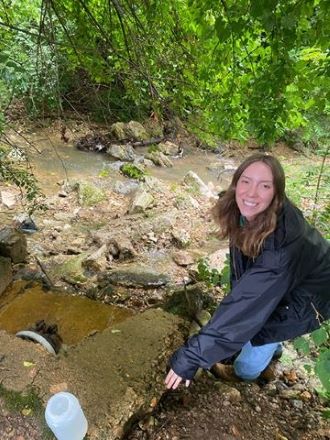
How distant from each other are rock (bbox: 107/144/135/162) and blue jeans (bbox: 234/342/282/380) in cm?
885

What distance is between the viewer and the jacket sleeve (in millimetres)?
1948

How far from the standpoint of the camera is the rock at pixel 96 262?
16.4ft

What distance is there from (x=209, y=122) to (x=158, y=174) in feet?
22.6

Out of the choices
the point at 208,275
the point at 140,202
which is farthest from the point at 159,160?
the point at 208,275

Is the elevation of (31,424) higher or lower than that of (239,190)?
lower

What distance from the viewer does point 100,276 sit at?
4762 mm

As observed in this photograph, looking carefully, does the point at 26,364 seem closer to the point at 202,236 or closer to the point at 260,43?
the point at 260,43

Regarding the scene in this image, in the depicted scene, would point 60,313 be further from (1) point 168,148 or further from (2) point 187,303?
(1) point 168,148

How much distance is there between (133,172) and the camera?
31.5 ft

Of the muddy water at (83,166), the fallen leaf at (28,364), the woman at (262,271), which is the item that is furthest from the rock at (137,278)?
the muddy water at (83,166)

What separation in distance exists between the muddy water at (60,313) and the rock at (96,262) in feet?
3.15

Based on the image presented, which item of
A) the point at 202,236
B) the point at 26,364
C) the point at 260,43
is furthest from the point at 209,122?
the point at 202,236

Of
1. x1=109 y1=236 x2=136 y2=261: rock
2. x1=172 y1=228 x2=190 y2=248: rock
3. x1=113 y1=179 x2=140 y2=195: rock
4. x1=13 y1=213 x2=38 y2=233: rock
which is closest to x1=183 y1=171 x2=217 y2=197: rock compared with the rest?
x1=113 y1=179 x2=140 y2=195: rock

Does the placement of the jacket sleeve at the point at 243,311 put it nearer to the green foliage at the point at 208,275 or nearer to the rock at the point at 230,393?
the rock at the point at 230,393
